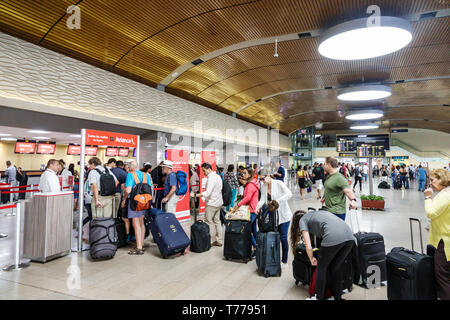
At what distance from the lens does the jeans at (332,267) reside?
2.81 m

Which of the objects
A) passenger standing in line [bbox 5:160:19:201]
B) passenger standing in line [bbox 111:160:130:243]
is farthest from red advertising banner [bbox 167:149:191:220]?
passenger standing in line [bbox 5:160:19:201]

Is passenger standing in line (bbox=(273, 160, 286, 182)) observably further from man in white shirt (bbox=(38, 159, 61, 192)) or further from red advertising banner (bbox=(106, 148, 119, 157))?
red advertising banner (bbox=(106, 148, 119, 157))

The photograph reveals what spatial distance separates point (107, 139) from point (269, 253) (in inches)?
164

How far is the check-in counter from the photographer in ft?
15.1

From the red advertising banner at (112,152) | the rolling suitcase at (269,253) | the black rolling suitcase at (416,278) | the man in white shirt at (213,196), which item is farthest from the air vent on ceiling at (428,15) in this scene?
the red advertising banner at (112,152)

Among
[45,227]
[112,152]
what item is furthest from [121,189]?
[112,152]

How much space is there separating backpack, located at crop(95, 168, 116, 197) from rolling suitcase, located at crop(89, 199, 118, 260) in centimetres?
92

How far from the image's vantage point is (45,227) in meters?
4.60

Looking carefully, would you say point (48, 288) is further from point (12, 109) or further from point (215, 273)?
point (12, 109)

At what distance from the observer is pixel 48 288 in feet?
11.8

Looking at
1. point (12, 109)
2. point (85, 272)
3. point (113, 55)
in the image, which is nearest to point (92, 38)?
point (113, 55)

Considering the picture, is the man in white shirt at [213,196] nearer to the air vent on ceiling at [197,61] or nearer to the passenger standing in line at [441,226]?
the passenger standing in line at [441,226]

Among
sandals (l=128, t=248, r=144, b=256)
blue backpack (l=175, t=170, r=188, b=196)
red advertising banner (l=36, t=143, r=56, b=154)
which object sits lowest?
sandals (l=128, t=248, r=144, b=256)

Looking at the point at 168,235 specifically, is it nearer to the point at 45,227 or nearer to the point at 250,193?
the point at 250,193
